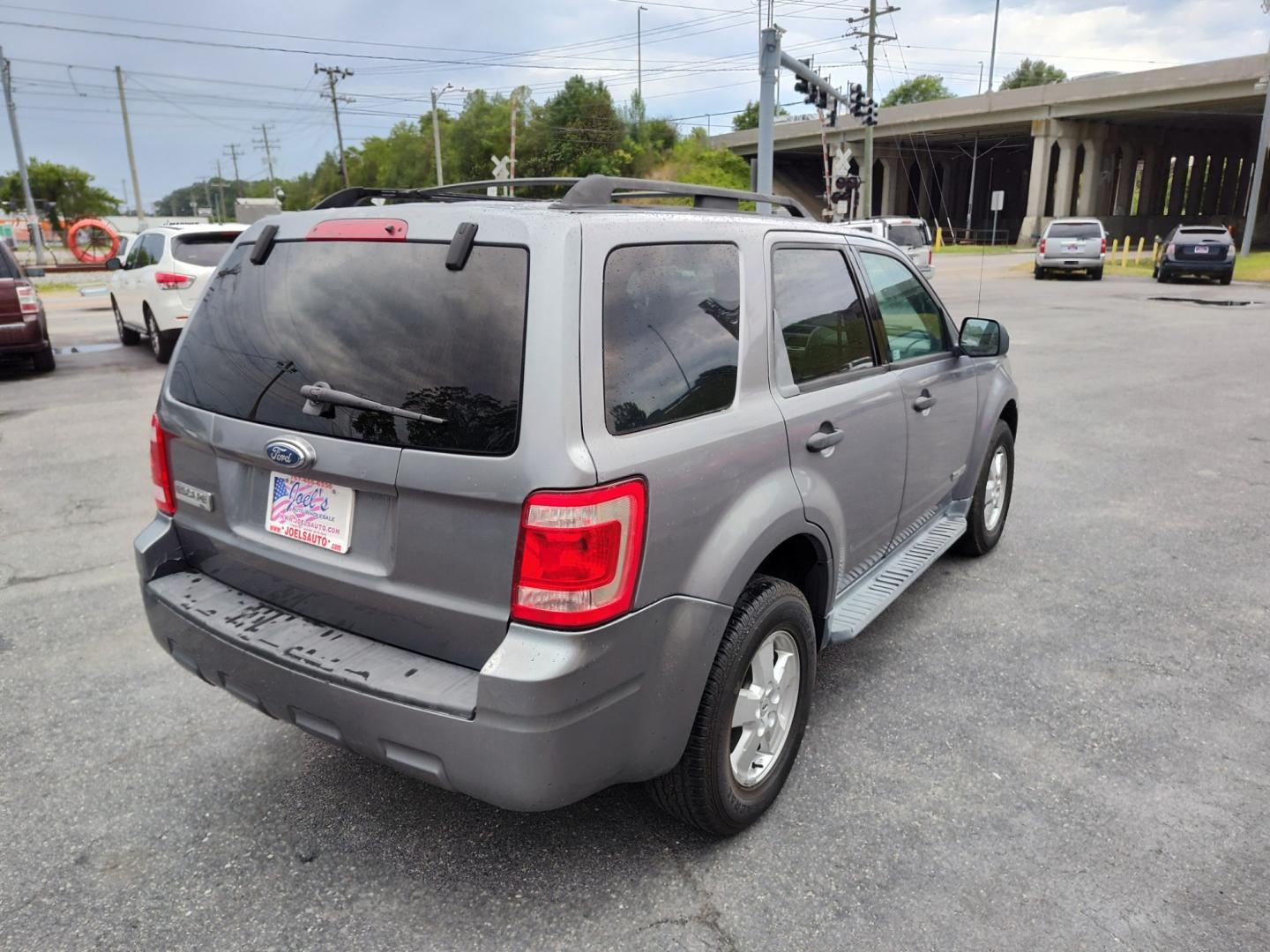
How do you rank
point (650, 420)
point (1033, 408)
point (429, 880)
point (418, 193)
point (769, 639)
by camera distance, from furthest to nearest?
1. point (1033, 408)
2. point (418, 193)
3. point (769, 639)
4. point (429, 880)
5. point (650, 420)

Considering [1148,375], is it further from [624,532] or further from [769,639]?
[624,532]

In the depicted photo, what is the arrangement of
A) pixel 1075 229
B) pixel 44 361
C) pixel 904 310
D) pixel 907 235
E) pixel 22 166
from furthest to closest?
pixel 22 166 < pixel 1075 229 < pixel 907 235 < pixel 44 361 < pixel 904 310

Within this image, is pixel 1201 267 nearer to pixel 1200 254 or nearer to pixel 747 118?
pixel 1200 254

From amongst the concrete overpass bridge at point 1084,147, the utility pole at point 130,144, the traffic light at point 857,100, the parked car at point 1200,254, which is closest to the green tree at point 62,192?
the utility pole at point 130,144

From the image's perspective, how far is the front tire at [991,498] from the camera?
470 centimetres

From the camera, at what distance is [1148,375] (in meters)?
10.9

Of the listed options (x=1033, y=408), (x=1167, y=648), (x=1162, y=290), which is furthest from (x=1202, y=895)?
Answer: (x=1162, y=290)

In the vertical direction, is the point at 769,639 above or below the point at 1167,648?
above

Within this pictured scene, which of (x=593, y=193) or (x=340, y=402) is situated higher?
(x=593, y=193)

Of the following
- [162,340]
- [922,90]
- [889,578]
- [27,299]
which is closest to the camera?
[889,578]

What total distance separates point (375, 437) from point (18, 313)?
10777 millimetres

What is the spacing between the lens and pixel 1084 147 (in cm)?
5291

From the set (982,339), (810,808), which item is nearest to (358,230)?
(810,808)

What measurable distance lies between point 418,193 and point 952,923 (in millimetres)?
2861
